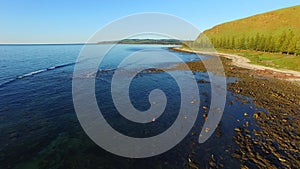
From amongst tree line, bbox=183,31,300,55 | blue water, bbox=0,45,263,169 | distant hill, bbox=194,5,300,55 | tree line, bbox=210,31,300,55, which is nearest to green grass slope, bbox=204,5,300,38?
distant hill, bbox=194,5,300,55

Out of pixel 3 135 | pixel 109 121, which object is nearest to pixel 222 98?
pixel 109 121

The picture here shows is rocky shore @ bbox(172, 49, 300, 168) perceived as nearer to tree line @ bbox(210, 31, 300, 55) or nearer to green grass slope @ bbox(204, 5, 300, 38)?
tree line @ bbox(210, 31, 300, 55)

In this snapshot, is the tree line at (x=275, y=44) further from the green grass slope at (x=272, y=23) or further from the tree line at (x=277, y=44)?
the green grass slope at (x=272, y=23)

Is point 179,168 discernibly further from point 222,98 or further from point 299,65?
point 299,65

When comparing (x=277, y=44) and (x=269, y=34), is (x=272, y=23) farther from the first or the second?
(x=277, y=44)

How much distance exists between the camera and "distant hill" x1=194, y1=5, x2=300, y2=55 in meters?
73.8

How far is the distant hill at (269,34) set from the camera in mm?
73812

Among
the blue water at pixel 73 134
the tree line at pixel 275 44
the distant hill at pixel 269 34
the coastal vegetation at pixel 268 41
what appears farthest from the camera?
the distant hill at pixel 269 34

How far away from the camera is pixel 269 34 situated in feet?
416

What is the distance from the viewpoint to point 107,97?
25828 mm

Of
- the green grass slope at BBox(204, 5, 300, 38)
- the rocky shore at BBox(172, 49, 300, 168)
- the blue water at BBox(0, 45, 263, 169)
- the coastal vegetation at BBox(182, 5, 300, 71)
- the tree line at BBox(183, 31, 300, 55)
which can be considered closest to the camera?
the blue water at BBox(0, 45, 263, 169)

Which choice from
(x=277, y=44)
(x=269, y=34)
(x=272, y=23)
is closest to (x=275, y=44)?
(x=277, y=44)

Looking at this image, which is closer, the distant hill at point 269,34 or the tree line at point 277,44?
the tree line at point 277,44

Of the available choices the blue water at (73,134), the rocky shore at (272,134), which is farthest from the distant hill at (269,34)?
the blue water at (73,134)
